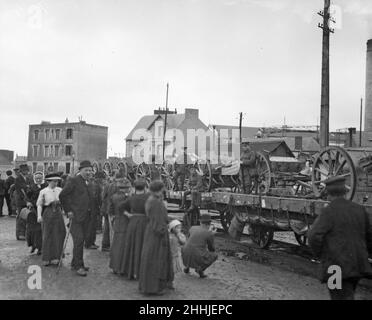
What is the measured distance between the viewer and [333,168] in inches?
324

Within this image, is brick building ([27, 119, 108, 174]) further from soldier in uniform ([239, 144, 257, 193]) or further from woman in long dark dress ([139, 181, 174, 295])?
woman in long dark dress ([139, 181, 174, 295])

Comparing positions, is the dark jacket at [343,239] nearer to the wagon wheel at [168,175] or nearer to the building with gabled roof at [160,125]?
the wagon wheel at [168,175]

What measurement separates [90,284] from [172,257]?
135 centimetres

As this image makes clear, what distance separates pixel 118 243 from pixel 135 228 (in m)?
0.81

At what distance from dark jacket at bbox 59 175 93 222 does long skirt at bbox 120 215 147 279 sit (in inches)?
35.1

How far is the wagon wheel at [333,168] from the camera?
7667 mm

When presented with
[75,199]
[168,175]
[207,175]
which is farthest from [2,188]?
[75,199]

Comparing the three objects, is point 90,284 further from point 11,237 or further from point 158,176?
point 158,176

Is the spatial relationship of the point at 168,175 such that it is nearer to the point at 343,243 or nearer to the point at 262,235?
the point at 262,235

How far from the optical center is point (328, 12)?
21.0m

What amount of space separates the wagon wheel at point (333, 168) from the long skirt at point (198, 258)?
2.34m

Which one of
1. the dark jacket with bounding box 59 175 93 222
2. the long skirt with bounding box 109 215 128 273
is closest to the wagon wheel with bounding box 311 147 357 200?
the long skirt with bounding box 109 215 128 273

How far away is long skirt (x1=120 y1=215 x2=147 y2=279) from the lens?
6.88m
